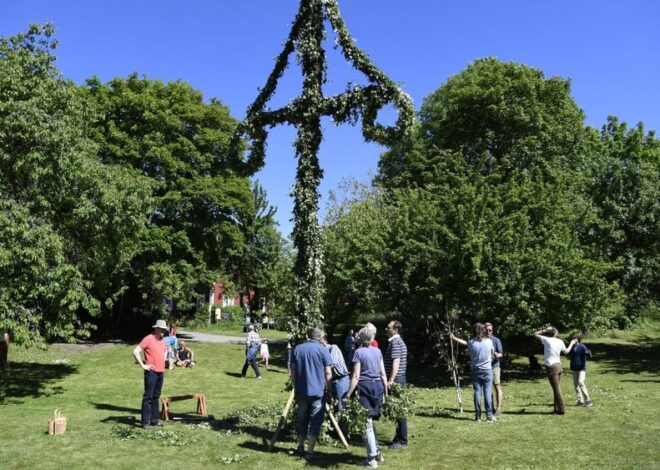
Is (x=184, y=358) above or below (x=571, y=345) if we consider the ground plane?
below

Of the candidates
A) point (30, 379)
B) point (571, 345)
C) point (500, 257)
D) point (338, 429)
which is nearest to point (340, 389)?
point (338, 429)

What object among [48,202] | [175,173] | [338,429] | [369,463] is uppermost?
[175,173]

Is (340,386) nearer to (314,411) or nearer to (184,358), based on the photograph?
(314,411)

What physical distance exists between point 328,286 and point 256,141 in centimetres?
1414

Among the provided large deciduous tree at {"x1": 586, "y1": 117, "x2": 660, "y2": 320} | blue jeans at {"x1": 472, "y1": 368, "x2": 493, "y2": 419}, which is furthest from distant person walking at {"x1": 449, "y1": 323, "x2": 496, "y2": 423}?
large deciduous tree at {"x1": 586, "y1": 117, "x2": 660, "y2": 320}

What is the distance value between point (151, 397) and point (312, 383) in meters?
3.96

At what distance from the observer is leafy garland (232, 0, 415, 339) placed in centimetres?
1022

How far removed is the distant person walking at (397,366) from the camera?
367 inches

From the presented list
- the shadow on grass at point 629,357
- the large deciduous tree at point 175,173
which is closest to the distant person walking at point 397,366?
the shadow on grass at point 629,357

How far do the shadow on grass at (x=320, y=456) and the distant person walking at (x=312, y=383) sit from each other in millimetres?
153

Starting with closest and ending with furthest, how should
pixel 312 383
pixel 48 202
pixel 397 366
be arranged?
1. pixel 312 383
2. pixel 397 366
3. pixel 48 202

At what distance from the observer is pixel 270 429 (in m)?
10.6

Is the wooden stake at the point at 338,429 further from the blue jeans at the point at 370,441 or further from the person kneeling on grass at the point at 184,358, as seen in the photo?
the person kneeling on grass at the point at 184,358

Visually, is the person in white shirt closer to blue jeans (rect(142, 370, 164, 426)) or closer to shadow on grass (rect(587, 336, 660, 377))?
blue jeans (rect(142, 370, 164, 426))
